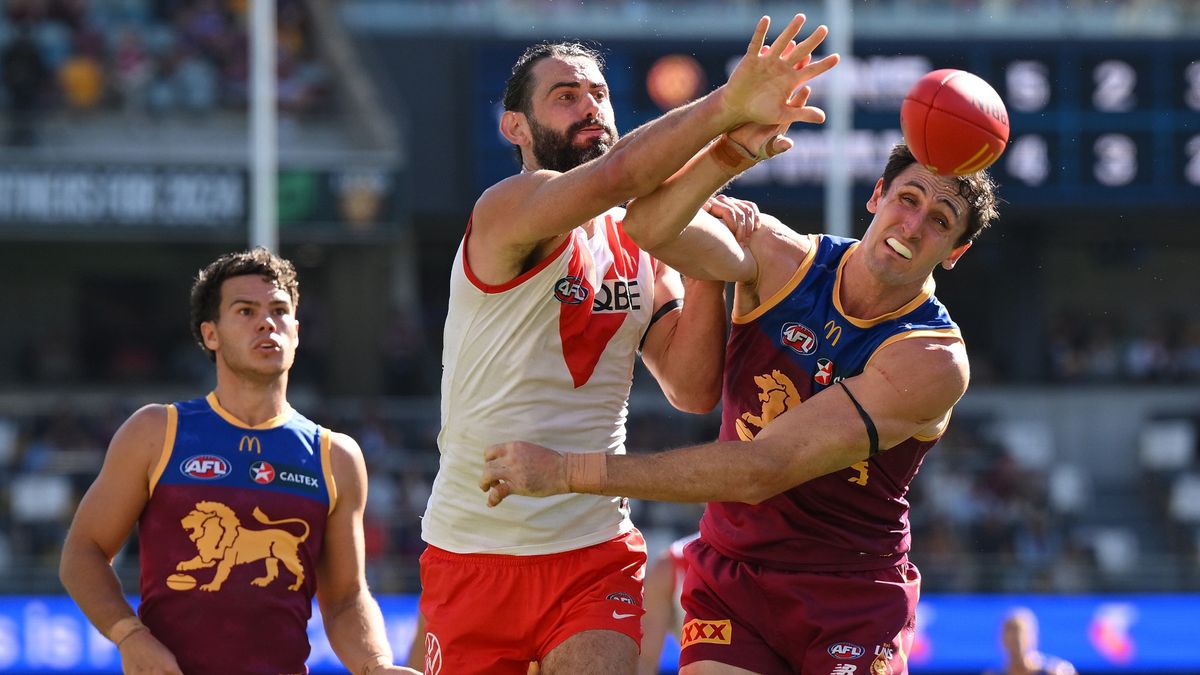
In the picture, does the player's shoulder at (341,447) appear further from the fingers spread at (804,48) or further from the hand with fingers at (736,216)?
the fingers spread at (804,48)

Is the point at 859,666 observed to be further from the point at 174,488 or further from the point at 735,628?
the point at 174,488

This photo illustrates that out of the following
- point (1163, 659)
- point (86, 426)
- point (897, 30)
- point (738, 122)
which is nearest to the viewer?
point (738, 122)

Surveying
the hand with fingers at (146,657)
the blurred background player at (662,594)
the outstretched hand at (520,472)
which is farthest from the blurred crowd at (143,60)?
the outstretched hand at (520,472)

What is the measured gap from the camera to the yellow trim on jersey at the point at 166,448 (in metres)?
5.45

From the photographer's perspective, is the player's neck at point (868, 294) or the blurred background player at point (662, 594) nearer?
the player's neck at point (868, 294)

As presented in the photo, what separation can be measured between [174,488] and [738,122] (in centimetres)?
233

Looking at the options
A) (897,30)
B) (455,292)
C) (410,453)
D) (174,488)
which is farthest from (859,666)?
(897,30)

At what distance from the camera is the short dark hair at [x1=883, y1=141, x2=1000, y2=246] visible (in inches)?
197

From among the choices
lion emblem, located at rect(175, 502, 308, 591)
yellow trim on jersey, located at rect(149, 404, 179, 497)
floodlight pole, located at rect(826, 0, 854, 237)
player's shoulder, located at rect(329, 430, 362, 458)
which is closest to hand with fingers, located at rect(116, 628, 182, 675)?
lion emblem, located at rect(175, 502, 308, 591)

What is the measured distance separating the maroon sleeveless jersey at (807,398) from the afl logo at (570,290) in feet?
1.88

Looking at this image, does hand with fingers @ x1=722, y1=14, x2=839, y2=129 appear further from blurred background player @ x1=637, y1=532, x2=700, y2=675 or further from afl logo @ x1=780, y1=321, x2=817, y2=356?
blurred background player @ x1=637, y1=532, x2=700, y2=675

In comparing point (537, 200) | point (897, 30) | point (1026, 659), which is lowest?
point (1026, 659)

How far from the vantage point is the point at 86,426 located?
643 inches

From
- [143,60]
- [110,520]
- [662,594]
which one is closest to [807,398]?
[110,520]
